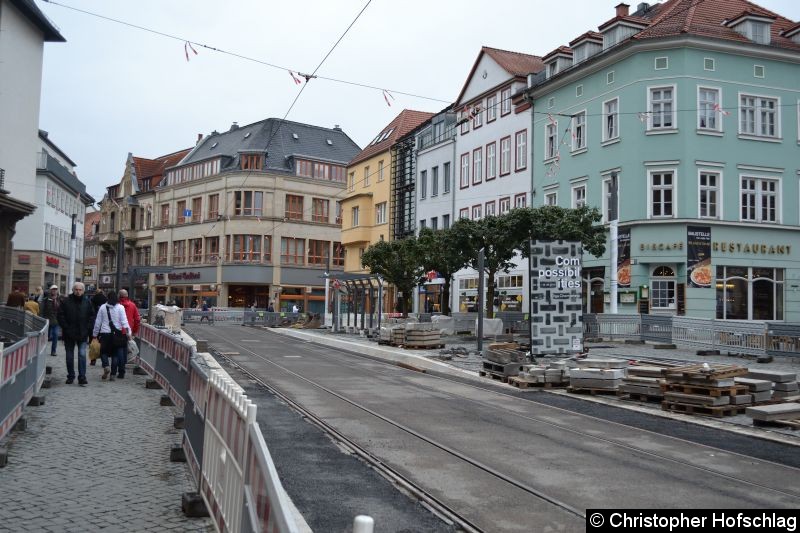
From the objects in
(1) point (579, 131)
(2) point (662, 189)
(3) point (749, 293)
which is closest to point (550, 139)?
(1) point (579, 131)

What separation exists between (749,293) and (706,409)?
71.7 ft

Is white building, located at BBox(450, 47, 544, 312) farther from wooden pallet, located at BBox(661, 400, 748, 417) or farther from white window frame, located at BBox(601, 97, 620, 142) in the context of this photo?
wooden pallet, located at BBox(661, 400, 748, 417)

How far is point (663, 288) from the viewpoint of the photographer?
31141 mm

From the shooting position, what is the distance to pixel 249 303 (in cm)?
6994

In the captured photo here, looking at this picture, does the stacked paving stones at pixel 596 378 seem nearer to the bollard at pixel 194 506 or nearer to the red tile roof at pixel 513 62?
the bollard at pixel 194 506

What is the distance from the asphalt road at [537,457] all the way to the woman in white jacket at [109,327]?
3.38 m

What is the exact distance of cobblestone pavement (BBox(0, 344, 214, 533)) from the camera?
5648 mm

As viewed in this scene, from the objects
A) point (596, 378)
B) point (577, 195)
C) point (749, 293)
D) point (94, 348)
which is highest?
point (577, 195)

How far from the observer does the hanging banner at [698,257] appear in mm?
30391

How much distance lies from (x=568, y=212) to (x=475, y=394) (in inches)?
641

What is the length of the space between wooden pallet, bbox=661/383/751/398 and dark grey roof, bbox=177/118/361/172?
58.7 metres

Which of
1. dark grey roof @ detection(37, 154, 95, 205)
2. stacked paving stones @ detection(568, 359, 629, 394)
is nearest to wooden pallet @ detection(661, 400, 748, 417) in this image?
stacked paving stones @ detection(568, 359, 629, 394)

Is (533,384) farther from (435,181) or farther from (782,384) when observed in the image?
(435,181)

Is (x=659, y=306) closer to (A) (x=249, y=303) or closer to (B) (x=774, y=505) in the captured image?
(B) (x=774, y=505)
